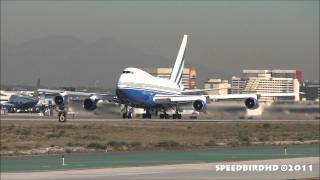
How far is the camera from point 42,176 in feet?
85.7

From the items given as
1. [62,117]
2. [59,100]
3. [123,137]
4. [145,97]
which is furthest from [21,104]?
[123,137]

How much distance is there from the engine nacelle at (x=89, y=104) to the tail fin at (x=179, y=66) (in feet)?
82.8

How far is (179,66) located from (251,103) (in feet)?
129

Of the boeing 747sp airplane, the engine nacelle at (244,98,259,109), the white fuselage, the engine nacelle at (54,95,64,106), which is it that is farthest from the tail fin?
the engine nacelle at (244,98,259,109)

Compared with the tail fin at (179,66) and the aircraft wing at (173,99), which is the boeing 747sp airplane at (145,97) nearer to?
the aircraft wing at (173,99)

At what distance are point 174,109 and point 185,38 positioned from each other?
30033 mm

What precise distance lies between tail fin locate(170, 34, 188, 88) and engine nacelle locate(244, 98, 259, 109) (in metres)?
29.7

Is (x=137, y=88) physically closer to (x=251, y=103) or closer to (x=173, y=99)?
(x=173, y=99)

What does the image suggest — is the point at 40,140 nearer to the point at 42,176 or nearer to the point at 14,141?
the point at 14,141

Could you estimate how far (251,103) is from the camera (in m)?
82.1

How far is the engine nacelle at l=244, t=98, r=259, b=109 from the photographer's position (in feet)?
261

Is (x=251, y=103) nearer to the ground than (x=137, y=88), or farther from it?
nearer to the ground

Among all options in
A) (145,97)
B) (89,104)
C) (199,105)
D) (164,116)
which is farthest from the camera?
(164,116)

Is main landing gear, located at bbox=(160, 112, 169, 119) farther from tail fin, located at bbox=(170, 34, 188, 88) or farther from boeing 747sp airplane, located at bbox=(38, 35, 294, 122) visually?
tail fin, located at bbox=(170, 34, 188, 88)
